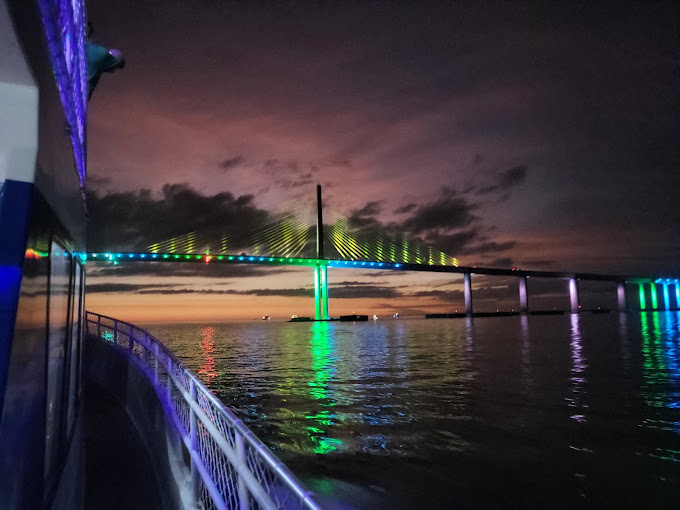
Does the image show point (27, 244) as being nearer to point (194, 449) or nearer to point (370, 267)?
point (194, 449)

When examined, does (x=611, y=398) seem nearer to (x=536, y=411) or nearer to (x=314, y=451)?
(x=536, y=411)

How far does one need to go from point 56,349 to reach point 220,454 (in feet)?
5.85

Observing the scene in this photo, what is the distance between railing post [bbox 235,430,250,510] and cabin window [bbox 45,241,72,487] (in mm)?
1782

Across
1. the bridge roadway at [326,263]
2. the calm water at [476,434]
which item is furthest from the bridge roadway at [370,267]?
the calm water at [476,434]

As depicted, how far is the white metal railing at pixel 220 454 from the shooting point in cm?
182

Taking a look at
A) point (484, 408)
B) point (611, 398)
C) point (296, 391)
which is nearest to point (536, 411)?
point (484, 408)

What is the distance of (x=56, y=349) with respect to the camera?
12.6 feet

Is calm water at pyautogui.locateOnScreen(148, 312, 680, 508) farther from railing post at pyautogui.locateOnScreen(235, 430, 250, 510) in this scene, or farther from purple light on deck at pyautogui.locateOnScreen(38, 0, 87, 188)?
purple light on deck at pyautogui.locateOnScreen(38, 0, 87, 188)

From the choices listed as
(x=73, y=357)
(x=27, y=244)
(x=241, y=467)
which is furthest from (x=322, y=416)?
(x=27, y=244)

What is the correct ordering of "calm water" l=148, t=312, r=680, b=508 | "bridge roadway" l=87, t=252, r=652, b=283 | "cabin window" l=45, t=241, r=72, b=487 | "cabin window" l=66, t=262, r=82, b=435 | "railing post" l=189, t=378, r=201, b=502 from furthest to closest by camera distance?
1. "bridge roadway" l=87, t=252, r=652, b=283
2. "calm water" l=148, t=312, r=680, b=508
3. "cabin window" l=66, t=262, r=82, b=435
4. "railing post" l=189, t=378, r=201, b=502
5. "cabin window" l=45, t=241, r=72, b=487

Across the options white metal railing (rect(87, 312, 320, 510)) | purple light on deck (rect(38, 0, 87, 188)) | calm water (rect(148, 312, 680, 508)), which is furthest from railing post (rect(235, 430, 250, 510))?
calm water (rect(148, 312, 680, 508))

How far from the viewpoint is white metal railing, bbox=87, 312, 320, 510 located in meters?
1.82

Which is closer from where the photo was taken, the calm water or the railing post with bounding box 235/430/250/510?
the railing post with bounding box 235/430/250/510

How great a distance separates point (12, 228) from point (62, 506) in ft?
9.57
